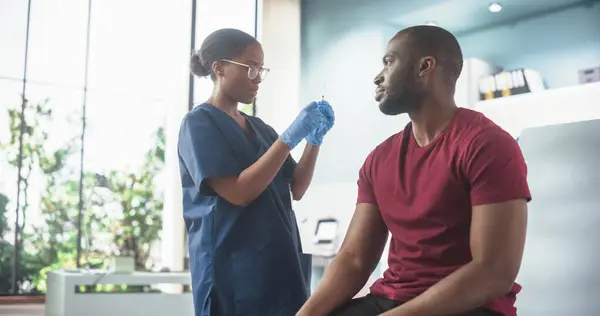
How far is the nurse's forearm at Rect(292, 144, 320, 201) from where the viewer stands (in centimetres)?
163

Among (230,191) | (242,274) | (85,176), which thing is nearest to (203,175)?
(230,191)

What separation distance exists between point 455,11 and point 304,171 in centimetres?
352

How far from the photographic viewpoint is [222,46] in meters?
1.60

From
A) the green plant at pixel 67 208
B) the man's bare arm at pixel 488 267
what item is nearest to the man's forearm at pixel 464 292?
the man's bare arm at pixel 488 267

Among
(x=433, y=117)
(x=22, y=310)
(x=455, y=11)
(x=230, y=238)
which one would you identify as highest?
(x=455, y=11)

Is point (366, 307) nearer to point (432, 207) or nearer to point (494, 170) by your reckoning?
point (432, 207)

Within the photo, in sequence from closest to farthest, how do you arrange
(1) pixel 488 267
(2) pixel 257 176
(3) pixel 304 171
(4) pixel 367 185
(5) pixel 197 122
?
(1) pixel 488 267
(4) pixel 367 185
(2) pixel 257 176
(5) pixel 197 122
(3) pixel 304 171

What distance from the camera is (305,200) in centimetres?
520

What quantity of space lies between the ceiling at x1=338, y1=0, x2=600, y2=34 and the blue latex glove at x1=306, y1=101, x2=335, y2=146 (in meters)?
3.34

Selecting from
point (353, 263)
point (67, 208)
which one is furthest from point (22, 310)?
point (353, 263)

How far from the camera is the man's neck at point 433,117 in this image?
3.74ft

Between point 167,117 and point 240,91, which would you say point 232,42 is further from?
point 167,117

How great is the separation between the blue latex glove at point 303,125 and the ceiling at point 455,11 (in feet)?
11.2

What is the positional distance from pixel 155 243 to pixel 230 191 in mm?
4215
